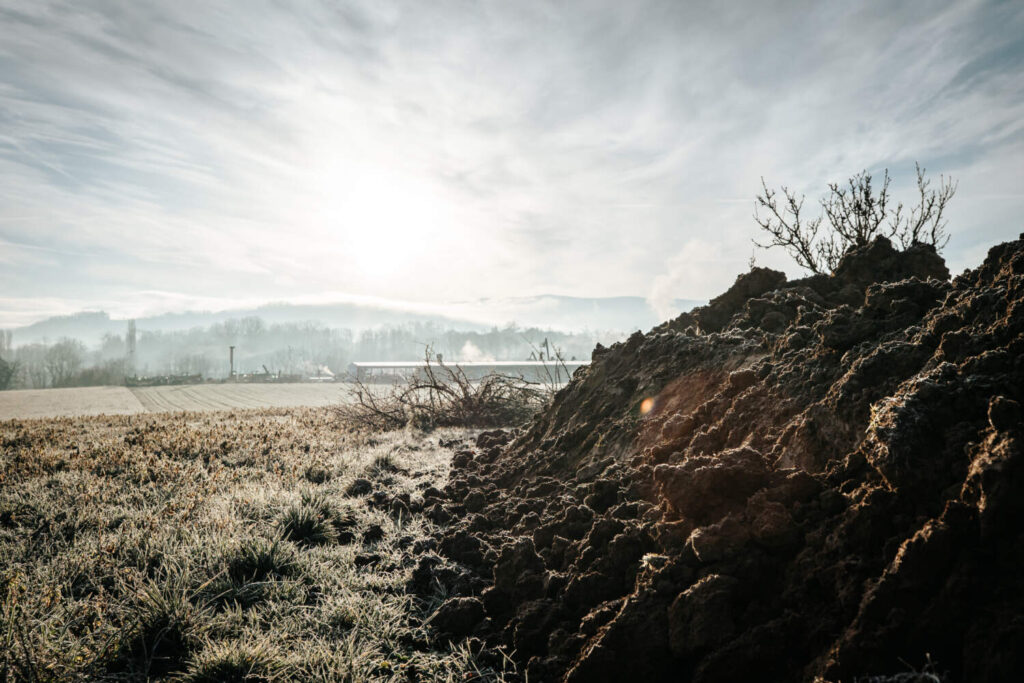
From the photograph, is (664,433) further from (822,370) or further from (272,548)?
(272,548)

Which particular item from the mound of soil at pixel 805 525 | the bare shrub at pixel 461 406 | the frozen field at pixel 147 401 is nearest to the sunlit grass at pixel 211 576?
the mound of soil at pixel 805 525

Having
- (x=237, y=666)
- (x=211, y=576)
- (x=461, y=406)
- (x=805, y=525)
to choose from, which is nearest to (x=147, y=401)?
(x=461, y=406)

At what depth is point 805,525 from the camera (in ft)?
6.76

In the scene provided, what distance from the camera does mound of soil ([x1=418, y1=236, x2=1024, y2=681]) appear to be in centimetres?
159

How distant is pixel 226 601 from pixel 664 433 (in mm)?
2749

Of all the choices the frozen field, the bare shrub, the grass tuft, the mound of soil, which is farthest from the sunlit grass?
the frozen field

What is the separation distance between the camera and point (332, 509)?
448 cm

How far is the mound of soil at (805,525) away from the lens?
5.22 feet

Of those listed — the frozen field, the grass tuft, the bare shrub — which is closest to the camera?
the grass tuft

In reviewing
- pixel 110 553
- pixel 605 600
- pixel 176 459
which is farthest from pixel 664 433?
pixel 176 459

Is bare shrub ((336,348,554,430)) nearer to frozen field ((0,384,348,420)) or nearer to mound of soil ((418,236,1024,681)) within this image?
mound of soil ((418,236,1024,681))

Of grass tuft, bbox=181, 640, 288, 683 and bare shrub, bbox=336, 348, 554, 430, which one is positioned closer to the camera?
grass tuft, bbox=181, 640, 288, 683

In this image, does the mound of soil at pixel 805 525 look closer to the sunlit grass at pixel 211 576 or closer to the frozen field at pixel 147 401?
the sunlit grass at pixel 211 576

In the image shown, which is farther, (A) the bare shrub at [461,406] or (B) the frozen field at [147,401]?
(B) the frozen field at [147,401]
